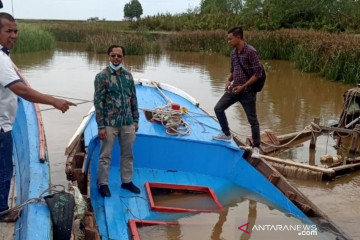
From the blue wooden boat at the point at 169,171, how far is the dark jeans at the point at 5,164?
1.11 m

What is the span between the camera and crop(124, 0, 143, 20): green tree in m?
58.9

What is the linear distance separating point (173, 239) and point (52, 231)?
4.81 feet

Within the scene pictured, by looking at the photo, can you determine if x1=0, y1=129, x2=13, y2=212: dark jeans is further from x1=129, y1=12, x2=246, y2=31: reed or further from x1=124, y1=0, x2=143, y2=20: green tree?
x1=124, y1=0, x2=143, y2=20: green tree

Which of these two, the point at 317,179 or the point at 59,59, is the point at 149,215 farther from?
the point at 59,59

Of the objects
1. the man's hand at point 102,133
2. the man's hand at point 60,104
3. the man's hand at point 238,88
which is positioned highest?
the man's hand at point 60,104

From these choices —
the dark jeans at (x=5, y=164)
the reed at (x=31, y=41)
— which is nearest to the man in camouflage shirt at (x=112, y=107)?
the dark jeans at (x=5, y=164)

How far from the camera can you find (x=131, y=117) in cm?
426

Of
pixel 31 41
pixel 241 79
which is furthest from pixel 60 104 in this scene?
pixel 31 41

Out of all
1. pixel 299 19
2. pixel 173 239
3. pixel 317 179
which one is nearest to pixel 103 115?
pixel 173 239

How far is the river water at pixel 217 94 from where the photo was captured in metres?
5.60

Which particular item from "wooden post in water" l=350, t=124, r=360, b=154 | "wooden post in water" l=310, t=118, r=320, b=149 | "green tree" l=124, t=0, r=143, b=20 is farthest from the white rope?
"green tree" l=124, t=0, r=143, b=20

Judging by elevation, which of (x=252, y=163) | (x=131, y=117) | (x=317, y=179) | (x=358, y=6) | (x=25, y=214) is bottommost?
(x=317, y=179)

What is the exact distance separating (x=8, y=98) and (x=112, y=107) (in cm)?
144

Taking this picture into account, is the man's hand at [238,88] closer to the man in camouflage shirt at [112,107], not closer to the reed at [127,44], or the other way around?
the man in camouflage shirt at [112,107]
